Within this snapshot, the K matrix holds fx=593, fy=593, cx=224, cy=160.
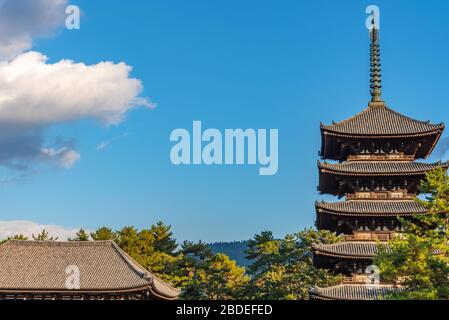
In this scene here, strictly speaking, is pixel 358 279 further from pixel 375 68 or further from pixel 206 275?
pixel 206 275

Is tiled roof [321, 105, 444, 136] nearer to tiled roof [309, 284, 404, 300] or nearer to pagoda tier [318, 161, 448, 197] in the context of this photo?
pagoda tier [318, 161, 448, 197]

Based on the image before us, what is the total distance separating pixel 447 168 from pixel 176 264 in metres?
42.0

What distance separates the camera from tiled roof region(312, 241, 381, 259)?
3784cm

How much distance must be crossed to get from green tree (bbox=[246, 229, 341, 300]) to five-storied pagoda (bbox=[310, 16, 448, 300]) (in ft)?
75.4

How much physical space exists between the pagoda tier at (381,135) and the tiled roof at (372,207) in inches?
160

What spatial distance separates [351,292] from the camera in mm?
37188

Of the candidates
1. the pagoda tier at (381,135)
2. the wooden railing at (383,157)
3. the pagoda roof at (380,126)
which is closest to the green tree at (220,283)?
the pagoda tier at (381,135)

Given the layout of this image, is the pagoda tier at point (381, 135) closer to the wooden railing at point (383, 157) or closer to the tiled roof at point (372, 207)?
the wooden railing at point (383, 157)

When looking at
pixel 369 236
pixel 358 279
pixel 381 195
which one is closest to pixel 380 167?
pixel 381 195

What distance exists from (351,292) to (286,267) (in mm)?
37482

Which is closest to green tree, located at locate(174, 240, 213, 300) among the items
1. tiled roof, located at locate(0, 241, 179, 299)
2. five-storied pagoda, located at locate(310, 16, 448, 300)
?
tiled roof, located at locate(0, 241, 179, 299)
